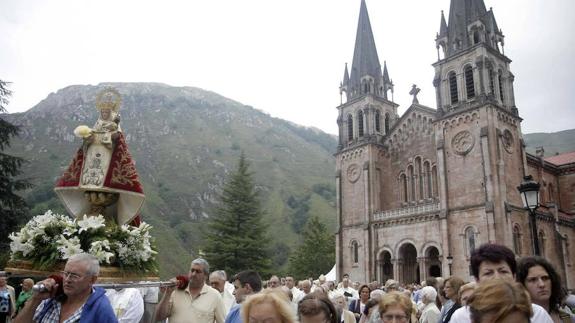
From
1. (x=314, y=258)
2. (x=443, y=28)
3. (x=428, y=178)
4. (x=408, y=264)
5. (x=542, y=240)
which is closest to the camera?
(x=542, y=240)

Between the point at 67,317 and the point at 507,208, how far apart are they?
27627mm

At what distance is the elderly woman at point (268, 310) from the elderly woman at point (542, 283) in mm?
2614

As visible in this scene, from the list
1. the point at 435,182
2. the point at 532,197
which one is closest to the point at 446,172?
the point at 435,182

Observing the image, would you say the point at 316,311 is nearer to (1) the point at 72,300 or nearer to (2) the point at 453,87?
(1) the point at 72,300

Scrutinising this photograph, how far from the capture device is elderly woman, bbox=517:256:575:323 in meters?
4.41

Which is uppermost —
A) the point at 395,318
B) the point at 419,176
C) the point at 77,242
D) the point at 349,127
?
the point at 349,127

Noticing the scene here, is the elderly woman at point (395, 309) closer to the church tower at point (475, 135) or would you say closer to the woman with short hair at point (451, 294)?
the woman with short hair at point (451, 294)

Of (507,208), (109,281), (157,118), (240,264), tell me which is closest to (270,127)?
(157,118)

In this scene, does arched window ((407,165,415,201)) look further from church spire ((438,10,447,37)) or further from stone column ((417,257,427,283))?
church spire ((438,10,447,37))

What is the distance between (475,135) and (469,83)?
414cm

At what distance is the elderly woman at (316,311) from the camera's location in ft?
12.3

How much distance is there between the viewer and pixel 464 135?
1167 inches

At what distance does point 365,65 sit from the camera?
38750 mm

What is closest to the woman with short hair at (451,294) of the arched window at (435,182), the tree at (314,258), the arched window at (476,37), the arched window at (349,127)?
the arched window at (435,182)
